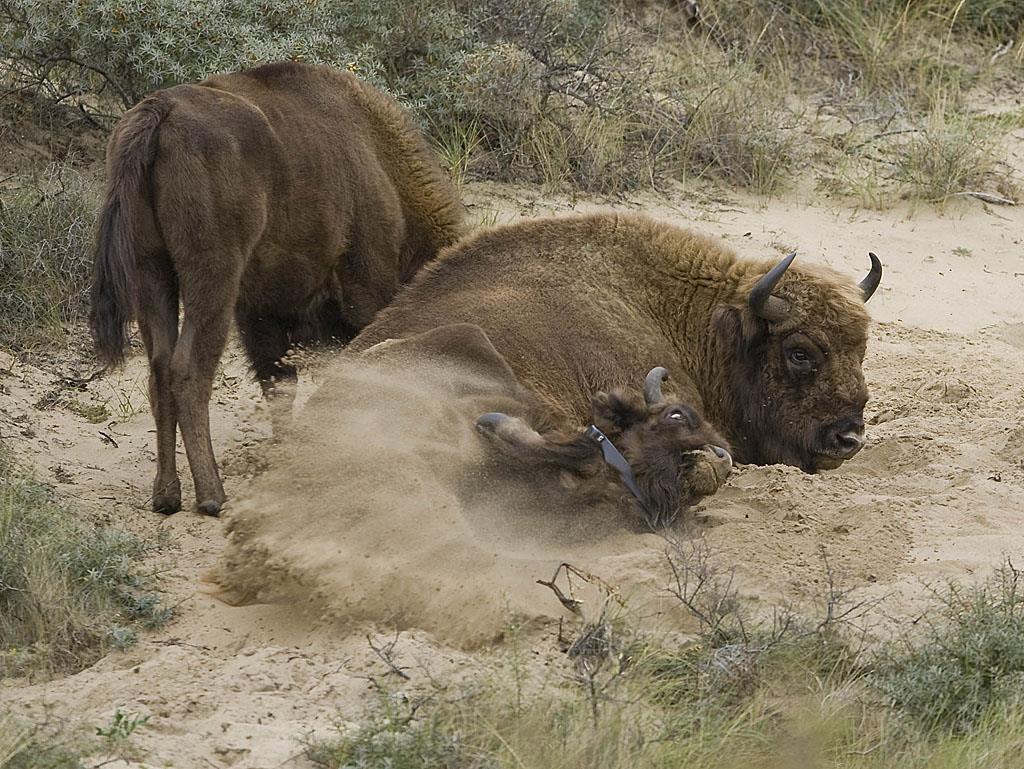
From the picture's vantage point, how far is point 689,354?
20.9ft

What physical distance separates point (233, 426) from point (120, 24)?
246cm

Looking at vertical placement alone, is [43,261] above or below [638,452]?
below

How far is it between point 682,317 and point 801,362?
21.6 inches

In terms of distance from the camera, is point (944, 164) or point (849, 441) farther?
point (944, 164)

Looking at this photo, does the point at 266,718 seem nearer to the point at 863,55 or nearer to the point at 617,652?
the point at 617,652

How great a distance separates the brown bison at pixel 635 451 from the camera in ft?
17.7

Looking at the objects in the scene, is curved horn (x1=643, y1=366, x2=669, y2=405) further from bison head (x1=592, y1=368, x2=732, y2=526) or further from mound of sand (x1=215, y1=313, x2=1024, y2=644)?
mound of sand (x1=215, y1=313, x2=1024, y2=644)

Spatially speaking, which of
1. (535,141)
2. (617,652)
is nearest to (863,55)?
(535,141)

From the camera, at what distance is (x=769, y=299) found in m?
6.20

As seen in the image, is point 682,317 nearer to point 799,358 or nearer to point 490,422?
point 799,358

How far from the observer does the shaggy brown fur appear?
538 centimetres

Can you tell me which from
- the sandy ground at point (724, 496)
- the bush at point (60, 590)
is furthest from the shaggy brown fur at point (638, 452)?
the bush at point (60, 590)

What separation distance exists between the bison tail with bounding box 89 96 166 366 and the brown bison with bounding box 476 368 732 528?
172 centimetres

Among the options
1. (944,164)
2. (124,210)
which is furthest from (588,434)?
(944,164)
